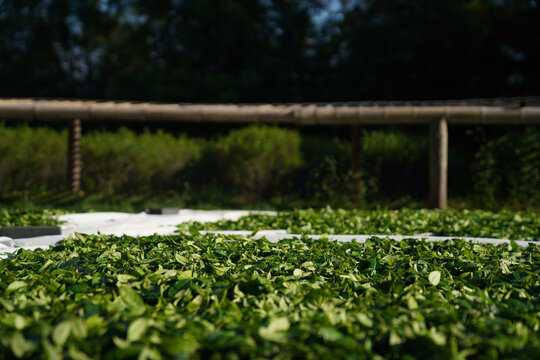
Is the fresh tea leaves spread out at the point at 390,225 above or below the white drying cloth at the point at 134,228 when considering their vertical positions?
below

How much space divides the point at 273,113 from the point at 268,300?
5358mm

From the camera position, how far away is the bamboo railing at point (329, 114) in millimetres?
6875

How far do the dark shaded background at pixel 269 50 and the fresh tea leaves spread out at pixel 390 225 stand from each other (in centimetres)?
973

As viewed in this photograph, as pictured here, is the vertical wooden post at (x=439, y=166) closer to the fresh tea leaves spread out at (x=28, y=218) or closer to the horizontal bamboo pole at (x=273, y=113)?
the horizontal bamboo pole at (x=273, y=113)

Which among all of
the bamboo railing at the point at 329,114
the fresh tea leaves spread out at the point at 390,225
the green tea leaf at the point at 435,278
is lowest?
the fresh tea leaves spread out at the point at 390,225

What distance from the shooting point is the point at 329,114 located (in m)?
7.05

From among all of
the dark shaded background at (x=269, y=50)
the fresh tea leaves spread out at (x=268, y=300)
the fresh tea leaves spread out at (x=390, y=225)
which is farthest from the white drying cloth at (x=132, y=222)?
the dark shaded background at (x=269, y=50)

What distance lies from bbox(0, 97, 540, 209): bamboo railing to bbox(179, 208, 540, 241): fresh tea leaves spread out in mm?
1761

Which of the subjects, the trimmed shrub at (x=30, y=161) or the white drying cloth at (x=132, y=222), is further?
the trimmed shrub at (x=30, y=161)

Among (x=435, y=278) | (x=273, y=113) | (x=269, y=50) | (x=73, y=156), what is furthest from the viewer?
(x=269, y=50)

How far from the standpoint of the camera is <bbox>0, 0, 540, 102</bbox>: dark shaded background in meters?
13.5

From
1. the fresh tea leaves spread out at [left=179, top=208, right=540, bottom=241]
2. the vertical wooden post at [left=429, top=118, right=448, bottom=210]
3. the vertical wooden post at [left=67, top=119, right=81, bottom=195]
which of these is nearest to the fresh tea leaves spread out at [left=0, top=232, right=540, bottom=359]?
the fresh tea leaves spread out at [left=179, top=208, right=540, bottom=241]

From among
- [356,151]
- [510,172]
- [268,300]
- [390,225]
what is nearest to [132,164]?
[356,151]

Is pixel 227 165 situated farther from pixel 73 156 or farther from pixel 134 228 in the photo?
pixel 134 228
